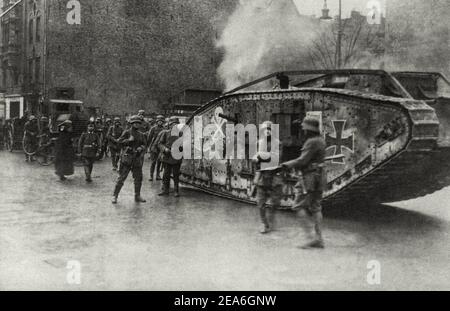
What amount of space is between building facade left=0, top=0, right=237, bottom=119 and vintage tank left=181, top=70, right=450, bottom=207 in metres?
20.4

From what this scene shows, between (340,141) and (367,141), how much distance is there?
0.58 metres

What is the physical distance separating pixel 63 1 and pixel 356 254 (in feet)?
97.4

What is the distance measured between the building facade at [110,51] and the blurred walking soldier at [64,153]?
15.3 metres

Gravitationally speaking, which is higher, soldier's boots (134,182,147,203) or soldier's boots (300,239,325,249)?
soldier's boots (134,182,147,203)

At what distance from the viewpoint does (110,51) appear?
113 ft

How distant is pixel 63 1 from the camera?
32.3 m

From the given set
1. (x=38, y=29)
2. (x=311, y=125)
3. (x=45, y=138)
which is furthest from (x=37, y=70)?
(x=311, y=125)

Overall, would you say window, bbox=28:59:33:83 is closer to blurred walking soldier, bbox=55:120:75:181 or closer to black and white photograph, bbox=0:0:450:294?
black and white photograph, bbox=0:0:450:294

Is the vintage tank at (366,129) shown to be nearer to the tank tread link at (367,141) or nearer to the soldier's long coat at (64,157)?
the tank tread link at (367,141)

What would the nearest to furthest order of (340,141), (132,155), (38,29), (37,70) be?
(340,141), (132,155), (38,29), (37,70)

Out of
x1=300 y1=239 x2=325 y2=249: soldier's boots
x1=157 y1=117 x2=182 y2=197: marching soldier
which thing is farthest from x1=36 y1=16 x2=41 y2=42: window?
x1=300 y1=239 x2=325 y2=249: soldier's boots

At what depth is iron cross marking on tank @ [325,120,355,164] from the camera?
29.5 feet

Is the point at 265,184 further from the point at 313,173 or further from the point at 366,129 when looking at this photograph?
the point at 366,129
